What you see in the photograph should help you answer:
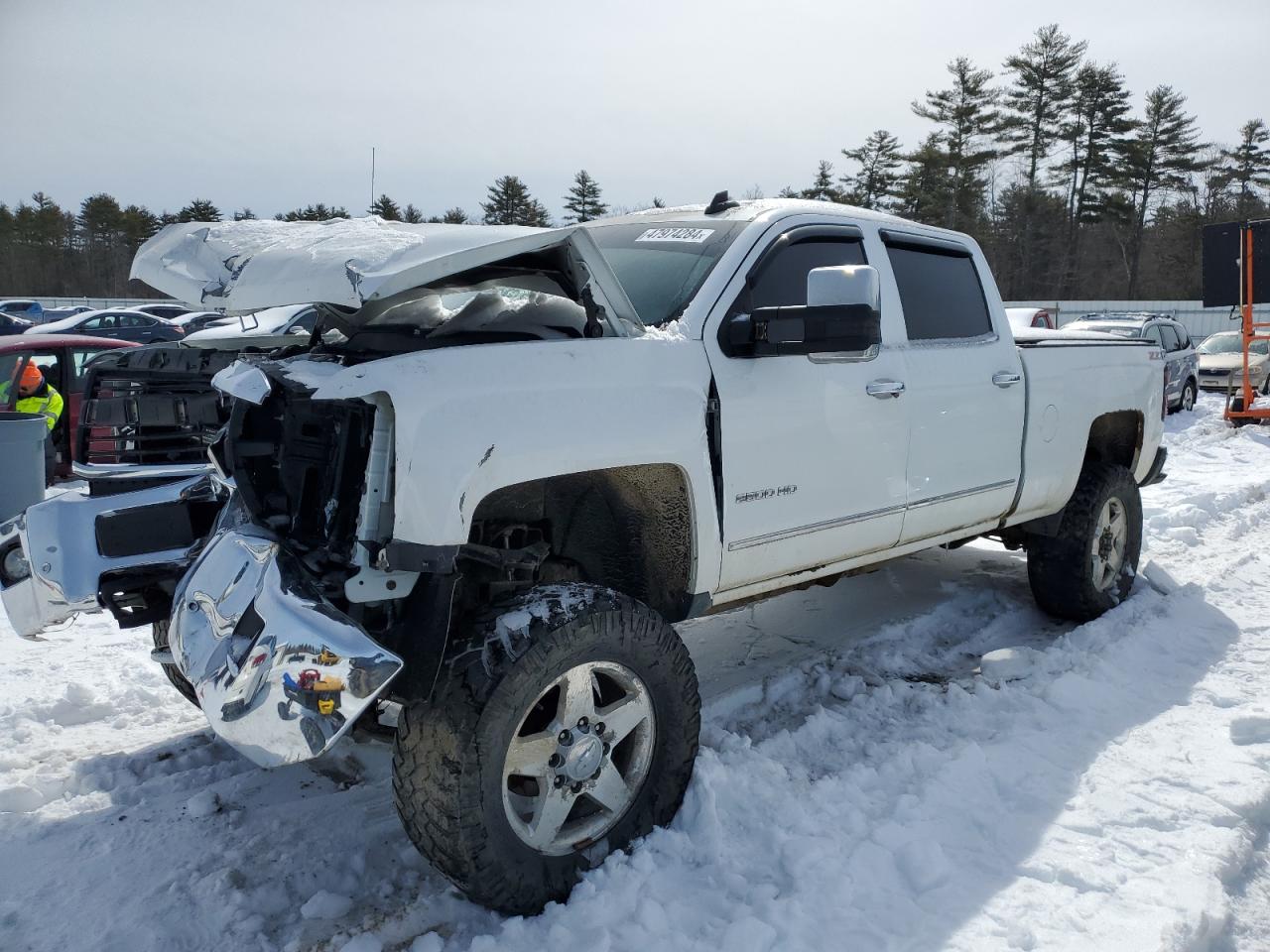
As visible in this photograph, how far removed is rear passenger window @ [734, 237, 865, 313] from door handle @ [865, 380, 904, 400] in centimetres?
Answer: 43

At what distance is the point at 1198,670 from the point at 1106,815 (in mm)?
1654

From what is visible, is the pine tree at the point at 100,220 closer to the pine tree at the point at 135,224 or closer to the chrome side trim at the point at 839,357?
the pine tree at the point at 135,224

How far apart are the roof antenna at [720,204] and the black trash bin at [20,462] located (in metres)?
5.39

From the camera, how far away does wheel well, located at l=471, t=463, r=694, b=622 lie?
3.04 meters

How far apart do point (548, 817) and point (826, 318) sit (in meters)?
1.74

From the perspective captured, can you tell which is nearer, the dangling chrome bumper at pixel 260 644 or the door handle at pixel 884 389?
the dangling chrome bumper at pixel 260 644

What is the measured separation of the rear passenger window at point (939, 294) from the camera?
4215 millimetres

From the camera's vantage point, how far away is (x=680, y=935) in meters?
2.51

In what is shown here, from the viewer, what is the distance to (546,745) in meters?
2.68

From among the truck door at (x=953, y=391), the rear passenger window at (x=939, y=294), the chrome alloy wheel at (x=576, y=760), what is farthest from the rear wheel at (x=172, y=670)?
the rear passenger window at (x=939, y=294)

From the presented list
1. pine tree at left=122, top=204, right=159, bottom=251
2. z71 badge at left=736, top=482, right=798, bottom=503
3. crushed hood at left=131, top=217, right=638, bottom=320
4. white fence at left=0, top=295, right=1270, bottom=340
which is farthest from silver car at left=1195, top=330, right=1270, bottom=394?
pine tree at left=122, top=204, right=159, bottom=251

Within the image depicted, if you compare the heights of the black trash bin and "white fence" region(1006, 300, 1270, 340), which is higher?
"white fence" region(1006, 300, 1270, 340)

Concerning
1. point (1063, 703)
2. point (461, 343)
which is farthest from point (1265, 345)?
point (461, 343)

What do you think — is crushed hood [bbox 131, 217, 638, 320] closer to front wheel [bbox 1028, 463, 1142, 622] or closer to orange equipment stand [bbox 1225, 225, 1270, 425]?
front wheel [bbox 1028, 463, 1142, 622]
